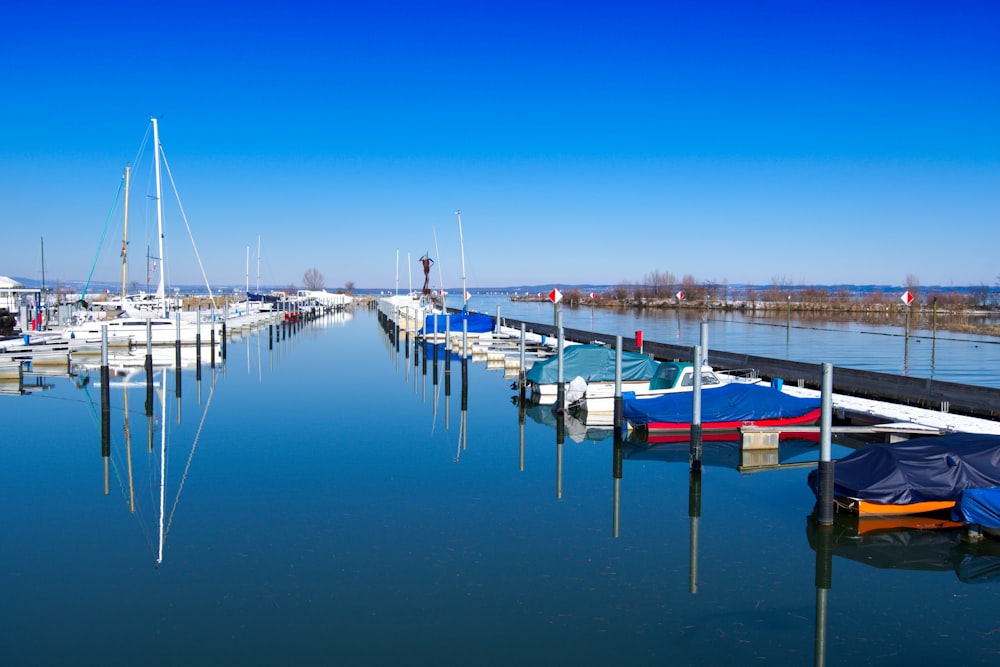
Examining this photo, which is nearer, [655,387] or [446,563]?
[446,563]

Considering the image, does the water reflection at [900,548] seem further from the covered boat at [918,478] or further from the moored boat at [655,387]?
the moored boat at [655,387]

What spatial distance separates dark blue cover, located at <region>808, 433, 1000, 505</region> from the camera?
14539 millimetres

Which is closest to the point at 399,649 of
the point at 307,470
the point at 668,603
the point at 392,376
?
the point at 668,603

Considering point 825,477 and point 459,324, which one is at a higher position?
point 459,324

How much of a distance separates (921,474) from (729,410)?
7869 millimetres

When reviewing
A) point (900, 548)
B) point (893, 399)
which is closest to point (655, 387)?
point (893, 399)

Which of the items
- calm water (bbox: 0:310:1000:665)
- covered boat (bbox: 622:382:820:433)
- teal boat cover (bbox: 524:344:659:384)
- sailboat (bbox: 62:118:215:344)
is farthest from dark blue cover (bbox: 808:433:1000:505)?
sailboat (bbox: 62:118:215:344)

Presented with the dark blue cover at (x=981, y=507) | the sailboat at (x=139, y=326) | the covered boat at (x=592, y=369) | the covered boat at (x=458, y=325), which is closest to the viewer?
the dark blue cover at (x=981, y=507)

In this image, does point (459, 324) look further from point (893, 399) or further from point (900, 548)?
point (900, 548)

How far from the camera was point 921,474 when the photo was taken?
14602 mm

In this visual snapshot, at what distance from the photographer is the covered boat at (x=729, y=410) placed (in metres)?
22.3

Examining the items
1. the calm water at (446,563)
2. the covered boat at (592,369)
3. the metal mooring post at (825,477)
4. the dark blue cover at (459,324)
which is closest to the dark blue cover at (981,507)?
the calm water at (446,563)

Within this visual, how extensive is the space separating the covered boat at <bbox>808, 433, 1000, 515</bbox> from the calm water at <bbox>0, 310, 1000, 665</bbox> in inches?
35.8

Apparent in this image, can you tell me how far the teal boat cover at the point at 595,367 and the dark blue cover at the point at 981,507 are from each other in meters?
14.0
